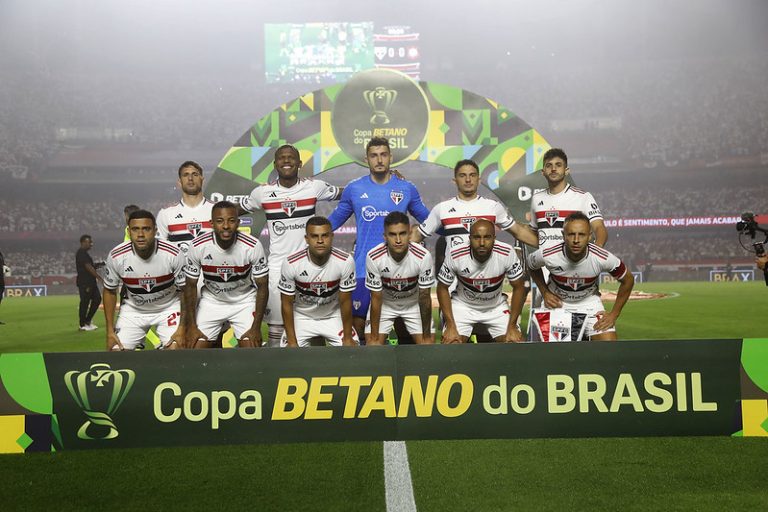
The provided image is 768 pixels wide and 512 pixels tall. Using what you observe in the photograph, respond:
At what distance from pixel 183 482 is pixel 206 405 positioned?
0.53 m

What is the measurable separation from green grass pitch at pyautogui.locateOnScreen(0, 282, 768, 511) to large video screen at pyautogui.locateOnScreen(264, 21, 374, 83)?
115ft

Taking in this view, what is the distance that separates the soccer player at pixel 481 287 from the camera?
555 cm

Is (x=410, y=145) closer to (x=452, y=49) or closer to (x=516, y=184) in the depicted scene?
(x=516, y=184)

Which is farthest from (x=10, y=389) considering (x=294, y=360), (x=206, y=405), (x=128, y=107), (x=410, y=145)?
(x=128, y=107)

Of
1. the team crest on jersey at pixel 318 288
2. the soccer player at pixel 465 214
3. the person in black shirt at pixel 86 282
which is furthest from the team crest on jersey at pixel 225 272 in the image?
the person in black shirt at pixel 86 282

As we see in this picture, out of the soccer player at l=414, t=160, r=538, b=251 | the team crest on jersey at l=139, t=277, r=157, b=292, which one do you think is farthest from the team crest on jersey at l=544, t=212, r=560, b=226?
the team crest on jersey at l=139, t=277, r=157, b=292

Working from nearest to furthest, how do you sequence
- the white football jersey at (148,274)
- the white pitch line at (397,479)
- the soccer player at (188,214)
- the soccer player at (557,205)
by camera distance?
the white pitch line at (397,479), the white football jersey at (148,274), the soccer player at (557,205), the soccer player at (188,214)

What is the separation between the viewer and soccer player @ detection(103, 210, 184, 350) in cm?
568

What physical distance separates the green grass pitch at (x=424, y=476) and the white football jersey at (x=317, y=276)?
4.90ft

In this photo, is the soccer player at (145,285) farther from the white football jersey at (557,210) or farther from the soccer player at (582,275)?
the white football jersey at (557,210)

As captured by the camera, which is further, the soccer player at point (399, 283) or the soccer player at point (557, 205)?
the soccer player at point (557, 205)

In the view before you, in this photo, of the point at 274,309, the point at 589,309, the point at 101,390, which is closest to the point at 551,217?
the point at 589,309

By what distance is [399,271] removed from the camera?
5.70m

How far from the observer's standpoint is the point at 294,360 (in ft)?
13.5
